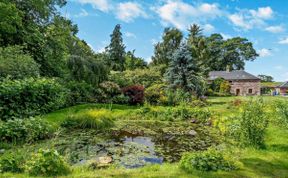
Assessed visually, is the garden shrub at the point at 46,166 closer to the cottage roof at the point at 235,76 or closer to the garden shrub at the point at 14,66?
the garden shrub at the point at 14,66

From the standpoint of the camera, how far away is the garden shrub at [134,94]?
1798cm

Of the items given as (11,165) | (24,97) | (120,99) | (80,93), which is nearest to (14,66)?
(24,97)

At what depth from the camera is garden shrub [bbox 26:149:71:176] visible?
440 centimetres

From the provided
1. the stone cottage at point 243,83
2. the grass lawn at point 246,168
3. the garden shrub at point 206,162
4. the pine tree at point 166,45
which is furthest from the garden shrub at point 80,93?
the stone cottage at point 243,83

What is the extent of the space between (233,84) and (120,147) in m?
38.4

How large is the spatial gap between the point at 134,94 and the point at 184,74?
16.9 feet

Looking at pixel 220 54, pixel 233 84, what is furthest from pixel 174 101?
pixel 220 54

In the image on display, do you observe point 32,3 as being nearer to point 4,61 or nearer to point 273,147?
point 4,61

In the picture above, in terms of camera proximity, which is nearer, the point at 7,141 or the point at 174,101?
the point at 7,141

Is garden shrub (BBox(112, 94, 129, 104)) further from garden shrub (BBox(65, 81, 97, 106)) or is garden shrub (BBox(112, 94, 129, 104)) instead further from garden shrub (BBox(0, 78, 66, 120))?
garden shrub (BBox(0, 78, 66, 120))

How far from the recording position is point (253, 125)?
6781mm

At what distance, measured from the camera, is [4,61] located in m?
10.4

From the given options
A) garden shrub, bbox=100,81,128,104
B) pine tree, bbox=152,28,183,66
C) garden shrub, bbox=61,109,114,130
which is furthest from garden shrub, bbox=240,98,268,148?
pine tree, bbox=152,28,183,66

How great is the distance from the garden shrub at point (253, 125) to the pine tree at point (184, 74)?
13.9m
